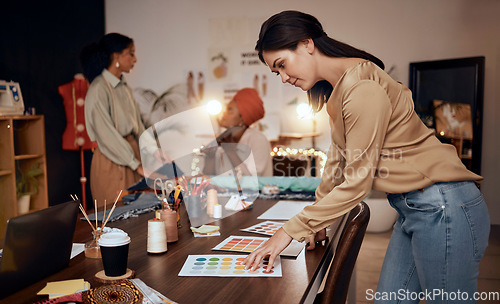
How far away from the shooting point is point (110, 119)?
2.83 meters

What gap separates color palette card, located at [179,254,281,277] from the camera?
1.11 m

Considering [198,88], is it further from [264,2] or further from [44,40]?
[44,40]

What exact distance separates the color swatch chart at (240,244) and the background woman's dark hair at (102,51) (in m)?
1.95

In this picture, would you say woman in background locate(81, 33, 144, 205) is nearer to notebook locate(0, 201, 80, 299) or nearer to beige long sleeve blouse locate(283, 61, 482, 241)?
notebook locate(0, 201, 80, 299)

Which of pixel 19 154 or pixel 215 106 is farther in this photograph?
pixel 215 106

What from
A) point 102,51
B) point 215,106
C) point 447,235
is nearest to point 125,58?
point 102,51

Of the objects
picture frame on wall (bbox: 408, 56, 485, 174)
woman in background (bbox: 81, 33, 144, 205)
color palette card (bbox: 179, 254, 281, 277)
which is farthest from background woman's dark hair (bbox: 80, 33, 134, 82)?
picture frame on wall (bbox: 408, 56, 485, 174)

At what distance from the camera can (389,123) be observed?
45.7 inches

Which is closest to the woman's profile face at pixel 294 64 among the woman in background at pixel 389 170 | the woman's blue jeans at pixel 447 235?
the woman in background at pixel 389 170

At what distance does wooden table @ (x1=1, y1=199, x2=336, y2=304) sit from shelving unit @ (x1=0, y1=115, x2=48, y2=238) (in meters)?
2.78

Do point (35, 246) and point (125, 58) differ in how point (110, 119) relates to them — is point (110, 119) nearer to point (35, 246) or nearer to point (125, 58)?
point (125, 58)

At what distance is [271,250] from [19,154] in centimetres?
387

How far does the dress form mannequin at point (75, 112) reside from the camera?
4582mm

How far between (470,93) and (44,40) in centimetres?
490
